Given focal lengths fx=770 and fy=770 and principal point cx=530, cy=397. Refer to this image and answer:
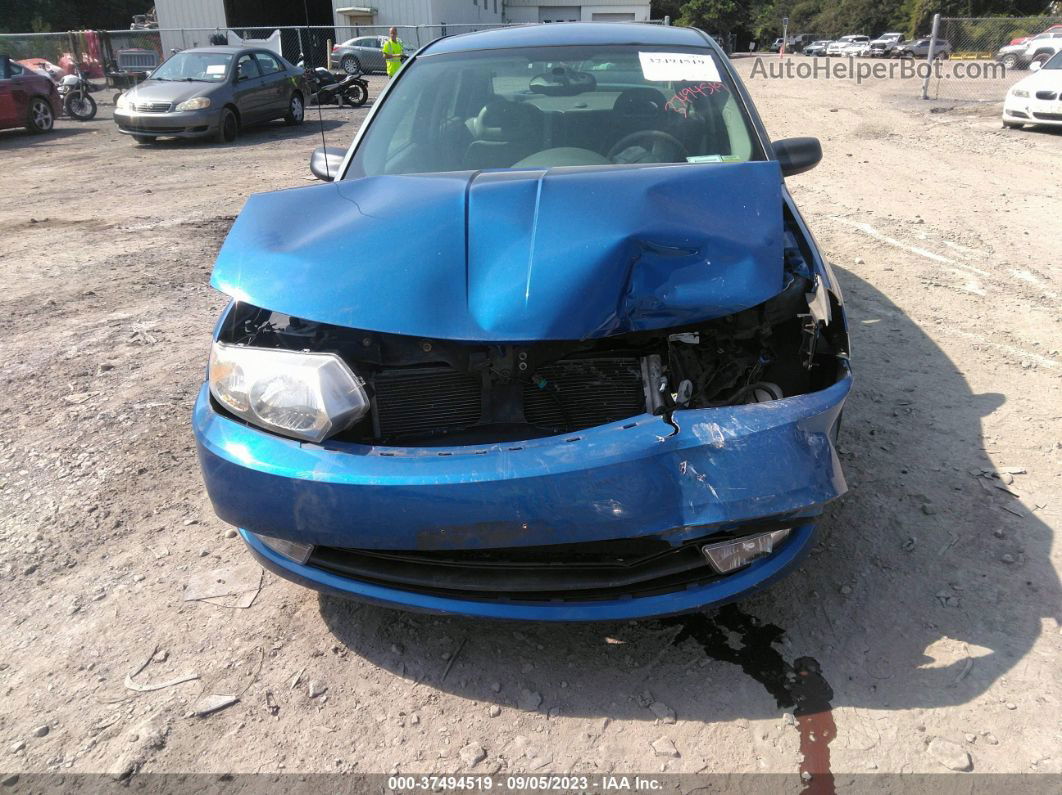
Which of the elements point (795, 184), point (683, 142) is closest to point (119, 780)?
point (683, 142)

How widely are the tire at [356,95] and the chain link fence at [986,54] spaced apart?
12.9 m

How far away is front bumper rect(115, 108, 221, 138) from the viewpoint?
485 inches

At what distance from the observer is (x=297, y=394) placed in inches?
81.9

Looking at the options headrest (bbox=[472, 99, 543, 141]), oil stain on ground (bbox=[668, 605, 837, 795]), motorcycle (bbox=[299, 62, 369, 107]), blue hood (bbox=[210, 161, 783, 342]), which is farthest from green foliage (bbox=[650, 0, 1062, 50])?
oil stain on ground (bbox=[668, 605, 837, 795])

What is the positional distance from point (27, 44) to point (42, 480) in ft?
82.8

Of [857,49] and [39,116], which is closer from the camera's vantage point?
[39,116]

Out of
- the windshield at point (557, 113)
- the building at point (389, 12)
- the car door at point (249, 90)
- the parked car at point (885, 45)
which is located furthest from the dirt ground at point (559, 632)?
the parked car at point (885, 45)

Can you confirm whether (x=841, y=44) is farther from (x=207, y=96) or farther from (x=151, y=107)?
(x=151, y=107)

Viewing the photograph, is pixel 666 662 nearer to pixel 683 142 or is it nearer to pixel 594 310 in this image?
pixel 594 310

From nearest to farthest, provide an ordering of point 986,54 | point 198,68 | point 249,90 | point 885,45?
point 198,68
point 249,90
point 986,54
point 885,45

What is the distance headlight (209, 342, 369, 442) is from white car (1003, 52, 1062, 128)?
13625mm

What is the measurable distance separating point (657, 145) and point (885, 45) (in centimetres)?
5494

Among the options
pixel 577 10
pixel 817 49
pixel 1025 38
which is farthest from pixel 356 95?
pixel 817 49

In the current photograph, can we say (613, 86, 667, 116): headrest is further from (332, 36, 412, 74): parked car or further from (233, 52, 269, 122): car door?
(332, 36, 412, 74): parked car
